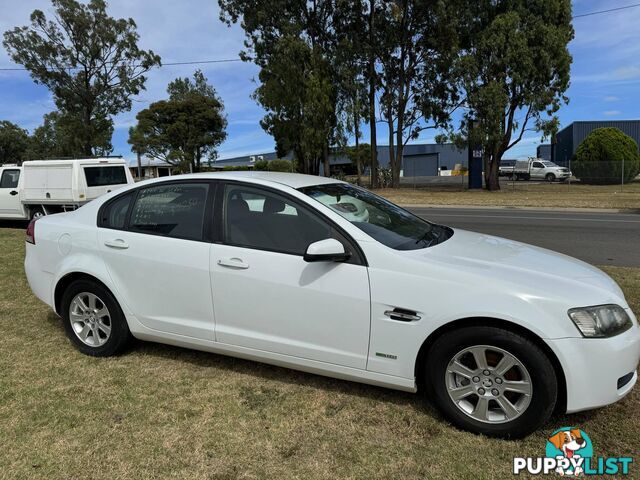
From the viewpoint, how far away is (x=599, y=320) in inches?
108

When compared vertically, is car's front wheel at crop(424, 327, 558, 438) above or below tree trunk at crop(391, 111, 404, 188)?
below

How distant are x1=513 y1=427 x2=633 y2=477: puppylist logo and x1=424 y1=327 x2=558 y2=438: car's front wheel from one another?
16 cm

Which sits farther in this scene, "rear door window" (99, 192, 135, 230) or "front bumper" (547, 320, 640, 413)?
"rear door window" (99, 192, 135, 230)

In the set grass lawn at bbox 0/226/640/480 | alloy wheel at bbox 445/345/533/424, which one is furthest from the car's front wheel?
grass lawn at bbox 0/226/640/480

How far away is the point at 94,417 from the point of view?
3.21 meters

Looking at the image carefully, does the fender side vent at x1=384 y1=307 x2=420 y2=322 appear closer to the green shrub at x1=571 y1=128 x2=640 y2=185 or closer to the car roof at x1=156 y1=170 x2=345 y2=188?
the car roof at x1=156 y1=170 x2=345 y2=188

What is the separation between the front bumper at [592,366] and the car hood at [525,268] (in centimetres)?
25

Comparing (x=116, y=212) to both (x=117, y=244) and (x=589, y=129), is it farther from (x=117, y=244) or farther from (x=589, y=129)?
(x=589, y=129)

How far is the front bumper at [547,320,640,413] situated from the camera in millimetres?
2684

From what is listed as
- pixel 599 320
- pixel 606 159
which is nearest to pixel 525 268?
pixel 599 320

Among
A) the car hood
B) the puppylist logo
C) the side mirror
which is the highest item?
the side mirror

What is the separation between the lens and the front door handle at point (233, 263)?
3390 millimetres

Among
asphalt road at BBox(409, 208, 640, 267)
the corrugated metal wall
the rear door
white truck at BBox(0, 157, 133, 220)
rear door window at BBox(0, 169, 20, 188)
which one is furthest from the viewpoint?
the corrugated metal wall

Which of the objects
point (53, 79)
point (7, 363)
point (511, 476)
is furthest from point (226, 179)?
point (53, 79)
